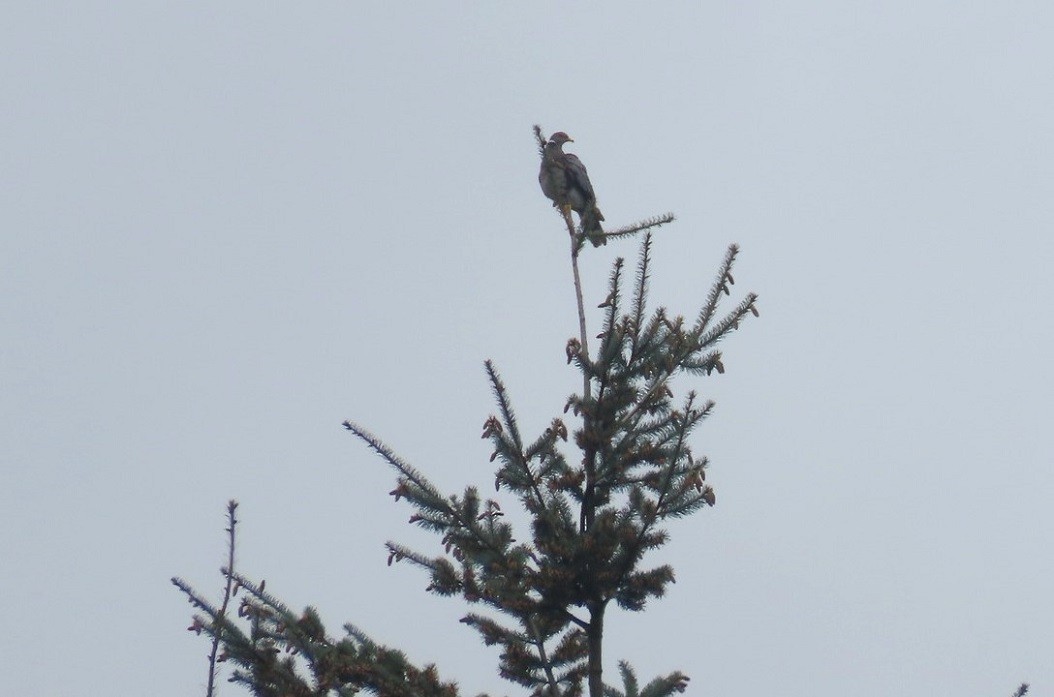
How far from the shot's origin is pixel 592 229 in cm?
655

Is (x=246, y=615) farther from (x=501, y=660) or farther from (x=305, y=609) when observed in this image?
(x=501, y=660)

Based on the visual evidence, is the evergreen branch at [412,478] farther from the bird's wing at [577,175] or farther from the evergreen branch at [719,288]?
the bird's wing at [577,175]

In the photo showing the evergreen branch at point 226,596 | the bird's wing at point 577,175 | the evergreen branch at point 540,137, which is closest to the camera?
the evergreen branch at point 226,596

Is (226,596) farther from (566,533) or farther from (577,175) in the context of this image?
(577,175)

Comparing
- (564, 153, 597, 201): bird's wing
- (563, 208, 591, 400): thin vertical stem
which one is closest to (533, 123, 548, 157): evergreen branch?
(563, 208, 591, 400): thin vertical stem

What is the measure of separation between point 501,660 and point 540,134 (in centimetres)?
272

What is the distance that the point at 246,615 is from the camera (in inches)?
205

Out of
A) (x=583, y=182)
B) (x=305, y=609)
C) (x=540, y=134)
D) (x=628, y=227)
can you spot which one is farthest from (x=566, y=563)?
(x=583, y=182)

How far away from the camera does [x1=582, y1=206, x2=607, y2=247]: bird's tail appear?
6.39 meters

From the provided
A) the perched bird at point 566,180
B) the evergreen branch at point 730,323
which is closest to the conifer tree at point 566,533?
the evergreen branch at point 730,323

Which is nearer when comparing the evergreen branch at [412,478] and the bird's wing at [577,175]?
the evergreen branch at [412,478]

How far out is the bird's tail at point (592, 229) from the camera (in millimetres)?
6387

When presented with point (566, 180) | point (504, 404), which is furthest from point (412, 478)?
point (566, 180)

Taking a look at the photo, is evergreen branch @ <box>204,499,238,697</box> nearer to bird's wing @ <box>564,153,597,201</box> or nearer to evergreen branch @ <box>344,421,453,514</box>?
evergreen branch @ <box>344,421,453,514</box>
